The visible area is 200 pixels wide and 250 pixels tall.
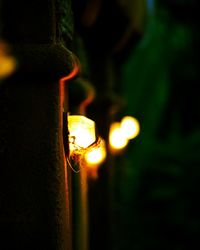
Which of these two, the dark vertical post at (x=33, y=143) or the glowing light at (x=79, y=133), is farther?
the glowing light at (x=79, y=133)

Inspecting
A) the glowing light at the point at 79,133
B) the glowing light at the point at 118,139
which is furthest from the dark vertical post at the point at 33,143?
the glowing light at the point at 118,139

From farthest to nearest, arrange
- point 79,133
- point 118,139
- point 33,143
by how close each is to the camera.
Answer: point 118,139 < point 79,133 < point 33,143

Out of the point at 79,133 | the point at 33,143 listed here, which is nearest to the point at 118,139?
the point at 79,133

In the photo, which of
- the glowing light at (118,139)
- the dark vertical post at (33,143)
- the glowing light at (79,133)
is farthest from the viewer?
the glowing light at (118,139)

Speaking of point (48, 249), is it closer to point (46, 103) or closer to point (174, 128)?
point (46, 103)

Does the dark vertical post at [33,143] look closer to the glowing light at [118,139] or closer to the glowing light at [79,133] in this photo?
the glowing light at [79,133]

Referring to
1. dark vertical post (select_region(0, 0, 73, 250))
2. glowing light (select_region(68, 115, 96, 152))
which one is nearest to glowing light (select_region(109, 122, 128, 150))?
glowing light (select_region(68, 115, 96, 152))

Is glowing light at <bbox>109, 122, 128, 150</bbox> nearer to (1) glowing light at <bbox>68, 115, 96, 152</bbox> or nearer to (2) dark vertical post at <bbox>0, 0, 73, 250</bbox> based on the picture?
(1) glowing light at <bbox>68, 115, 96, 152</bbox>

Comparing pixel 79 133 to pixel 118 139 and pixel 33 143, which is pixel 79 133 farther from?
pixel 118 139
